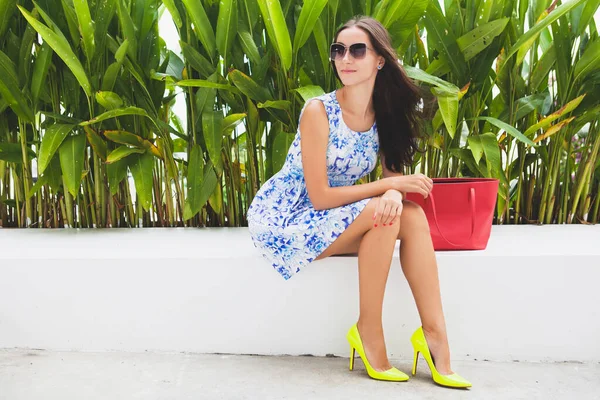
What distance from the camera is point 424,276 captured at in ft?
4.41

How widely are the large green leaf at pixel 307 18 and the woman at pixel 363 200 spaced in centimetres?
20

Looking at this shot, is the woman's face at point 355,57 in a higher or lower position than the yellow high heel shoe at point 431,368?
higher

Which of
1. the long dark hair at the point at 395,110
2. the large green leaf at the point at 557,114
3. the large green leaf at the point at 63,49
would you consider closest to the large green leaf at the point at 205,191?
the large green leaf at the point at 63,49

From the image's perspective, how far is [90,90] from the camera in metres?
1.71

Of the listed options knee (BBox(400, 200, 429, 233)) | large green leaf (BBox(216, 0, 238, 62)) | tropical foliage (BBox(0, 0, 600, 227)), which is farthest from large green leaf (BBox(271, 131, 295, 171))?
knee (BBox(400, 200, 429, 233))

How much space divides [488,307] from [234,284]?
0.53 metres

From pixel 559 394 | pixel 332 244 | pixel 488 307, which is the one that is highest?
pixel 332 244

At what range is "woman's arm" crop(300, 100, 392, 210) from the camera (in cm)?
137

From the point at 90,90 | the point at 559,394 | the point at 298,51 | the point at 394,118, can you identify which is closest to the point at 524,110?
the point at 394,118

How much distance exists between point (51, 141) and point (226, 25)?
1.60 feet

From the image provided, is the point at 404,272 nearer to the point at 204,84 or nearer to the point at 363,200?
the point at 363,200

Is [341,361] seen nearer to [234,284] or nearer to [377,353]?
[377,353]

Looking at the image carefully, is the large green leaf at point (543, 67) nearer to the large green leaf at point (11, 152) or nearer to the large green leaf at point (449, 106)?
the large green leaf at point (449, 106)

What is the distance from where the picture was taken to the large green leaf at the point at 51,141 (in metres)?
1.65
